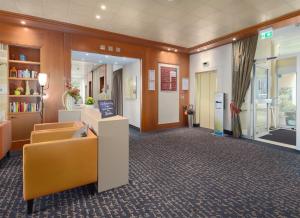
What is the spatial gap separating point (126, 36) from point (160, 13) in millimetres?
1808

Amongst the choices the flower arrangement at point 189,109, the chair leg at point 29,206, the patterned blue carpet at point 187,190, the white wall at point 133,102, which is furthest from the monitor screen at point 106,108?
the flower arrangement at point 189,109

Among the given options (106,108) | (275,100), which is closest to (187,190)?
(106,108)

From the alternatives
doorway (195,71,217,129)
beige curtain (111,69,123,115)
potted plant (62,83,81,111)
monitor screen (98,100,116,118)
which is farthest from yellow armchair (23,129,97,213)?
beige curtain (111,69,123,115)

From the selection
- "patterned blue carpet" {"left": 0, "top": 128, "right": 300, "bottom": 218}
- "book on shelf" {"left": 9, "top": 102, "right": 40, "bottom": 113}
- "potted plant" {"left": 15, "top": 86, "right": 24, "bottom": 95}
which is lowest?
"patterned blue carpet" {"left": 0, "top": 128, "right": 300, "bottom": 218}

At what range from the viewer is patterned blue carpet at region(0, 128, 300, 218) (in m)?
2.12

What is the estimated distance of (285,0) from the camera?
12.0 ft

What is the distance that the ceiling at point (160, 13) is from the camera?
3844mm

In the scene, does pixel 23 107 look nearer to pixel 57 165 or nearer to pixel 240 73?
pixel 57 165

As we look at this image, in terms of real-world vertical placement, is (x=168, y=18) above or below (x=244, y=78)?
above

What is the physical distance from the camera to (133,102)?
746 cm

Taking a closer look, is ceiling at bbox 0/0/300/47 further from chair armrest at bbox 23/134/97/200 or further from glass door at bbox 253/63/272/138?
chair armrest at bbox 23/134/97/200

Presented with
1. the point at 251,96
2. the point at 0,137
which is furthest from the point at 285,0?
the point at 0,137

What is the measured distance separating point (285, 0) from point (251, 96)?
8.86 feet

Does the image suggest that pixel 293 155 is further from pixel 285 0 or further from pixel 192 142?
pixel 285 0
